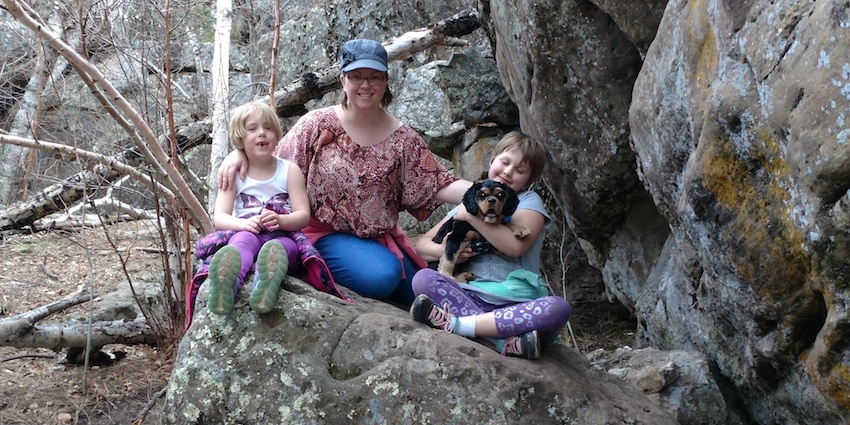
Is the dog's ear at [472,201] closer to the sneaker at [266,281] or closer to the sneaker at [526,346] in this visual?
the sneaker at [526,346]

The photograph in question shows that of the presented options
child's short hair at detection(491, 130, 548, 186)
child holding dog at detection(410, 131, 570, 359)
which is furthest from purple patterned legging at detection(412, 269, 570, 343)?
child's short hair at detection(491, 130, 548, 186)

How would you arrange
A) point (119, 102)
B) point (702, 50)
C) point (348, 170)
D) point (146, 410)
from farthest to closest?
point (146, 410) → point (119, 102) → point (348, 170) → point (702, 50)

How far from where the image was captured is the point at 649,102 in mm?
3541

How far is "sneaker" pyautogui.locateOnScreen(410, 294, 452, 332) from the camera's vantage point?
11.0 ft

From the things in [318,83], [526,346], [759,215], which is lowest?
[526,346]

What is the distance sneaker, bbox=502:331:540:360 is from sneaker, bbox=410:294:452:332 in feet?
0.99

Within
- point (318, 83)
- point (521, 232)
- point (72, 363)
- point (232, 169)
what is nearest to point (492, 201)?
point (521, 232)

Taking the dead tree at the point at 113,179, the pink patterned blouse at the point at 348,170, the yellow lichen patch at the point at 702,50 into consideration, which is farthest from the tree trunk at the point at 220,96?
the yellow lichen patch at the point at 702,50

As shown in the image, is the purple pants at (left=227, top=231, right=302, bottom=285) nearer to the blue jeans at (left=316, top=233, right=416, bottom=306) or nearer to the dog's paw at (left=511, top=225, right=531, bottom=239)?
the blue jeans at (left=316, top=233, right=416, bottom=306)

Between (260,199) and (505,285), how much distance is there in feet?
4.27

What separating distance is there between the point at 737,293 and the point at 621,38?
77.3 inches

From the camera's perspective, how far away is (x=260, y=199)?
3672mm

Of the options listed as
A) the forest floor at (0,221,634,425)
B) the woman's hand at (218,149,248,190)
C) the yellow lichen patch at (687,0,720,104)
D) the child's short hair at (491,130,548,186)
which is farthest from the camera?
the forest floor at (0,221,634,425)

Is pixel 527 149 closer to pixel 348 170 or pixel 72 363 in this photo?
pixel 348 170
